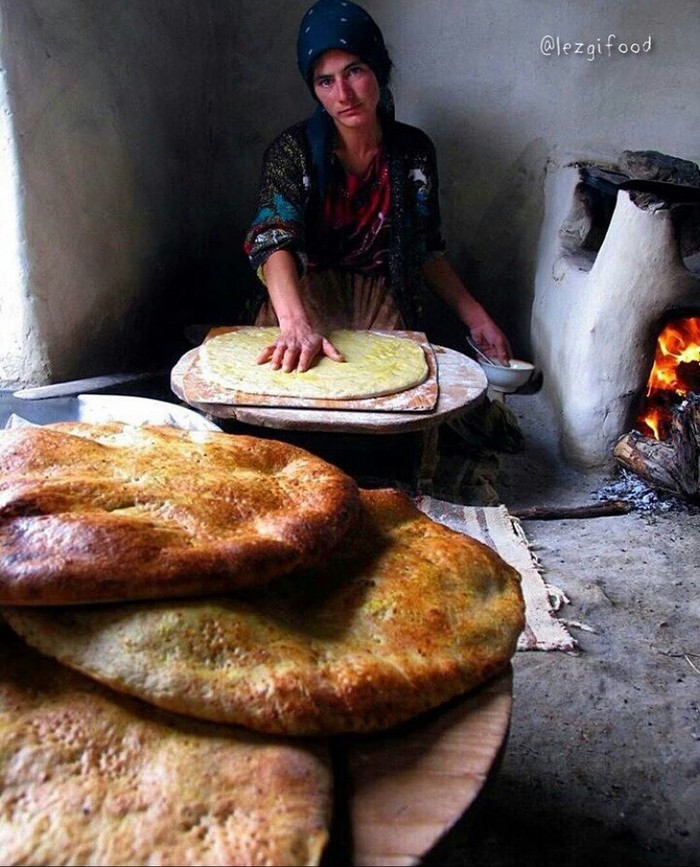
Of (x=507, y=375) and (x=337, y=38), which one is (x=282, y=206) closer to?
(x=337, y=38)

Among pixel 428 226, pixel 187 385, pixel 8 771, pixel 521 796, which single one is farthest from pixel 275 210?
pixel 8 771

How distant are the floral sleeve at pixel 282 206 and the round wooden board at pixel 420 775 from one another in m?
2.56

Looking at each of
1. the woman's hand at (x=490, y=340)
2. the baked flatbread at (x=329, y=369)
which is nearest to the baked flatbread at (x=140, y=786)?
the baked flatbread at (x=329, y=369)

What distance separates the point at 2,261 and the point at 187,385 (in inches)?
29.2

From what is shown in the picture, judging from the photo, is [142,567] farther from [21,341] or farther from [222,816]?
[21,341]

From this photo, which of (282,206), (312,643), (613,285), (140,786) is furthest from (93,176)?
(140,786)

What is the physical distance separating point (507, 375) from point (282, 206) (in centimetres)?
129

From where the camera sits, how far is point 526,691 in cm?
196

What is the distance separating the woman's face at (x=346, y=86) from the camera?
10.1ft

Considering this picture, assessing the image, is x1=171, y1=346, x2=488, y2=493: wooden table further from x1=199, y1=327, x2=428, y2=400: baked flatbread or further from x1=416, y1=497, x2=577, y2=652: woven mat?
x1=416, y1=497, x2=577, y2=652: woven mat

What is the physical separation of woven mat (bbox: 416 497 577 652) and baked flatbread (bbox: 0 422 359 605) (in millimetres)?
1160

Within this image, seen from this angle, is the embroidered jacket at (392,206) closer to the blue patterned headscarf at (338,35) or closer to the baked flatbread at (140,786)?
the blue patterned headscarf at (338,35)

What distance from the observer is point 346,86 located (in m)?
3.10

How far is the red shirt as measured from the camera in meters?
3.43
